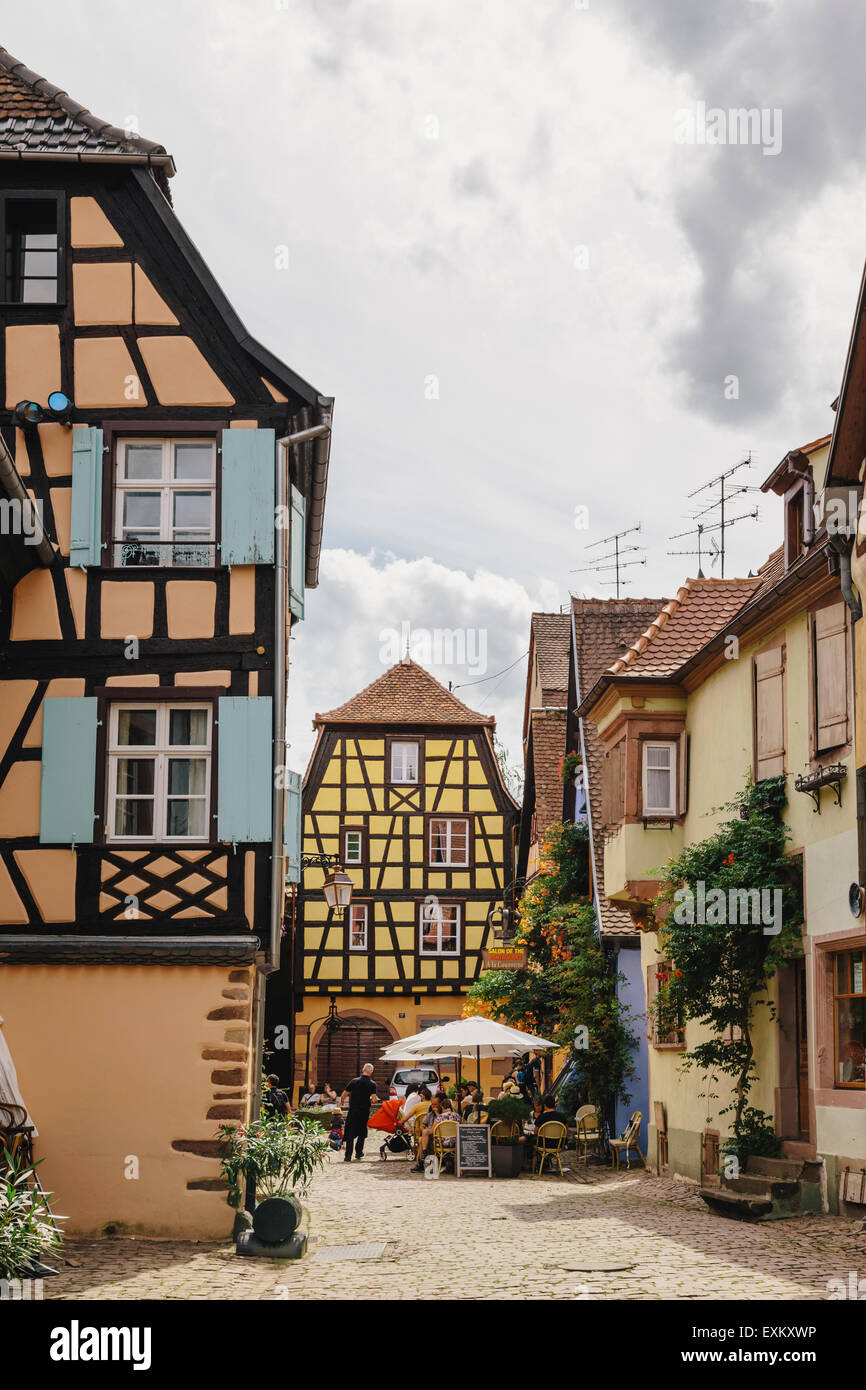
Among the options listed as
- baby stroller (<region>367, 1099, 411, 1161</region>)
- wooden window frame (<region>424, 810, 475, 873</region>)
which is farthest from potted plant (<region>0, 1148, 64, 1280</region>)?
wooden window frame (<region>424, 810, 475, 873</region>)

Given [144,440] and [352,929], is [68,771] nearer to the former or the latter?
[144,440]

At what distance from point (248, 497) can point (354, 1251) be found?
660 centimetres

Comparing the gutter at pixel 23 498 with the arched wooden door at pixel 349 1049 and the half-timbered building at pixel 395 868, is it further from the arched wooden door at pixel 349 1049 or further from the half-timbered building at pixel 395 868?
the arched wooden door at pixel 349 1049

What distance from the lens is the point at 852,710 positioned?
14445 millimetres

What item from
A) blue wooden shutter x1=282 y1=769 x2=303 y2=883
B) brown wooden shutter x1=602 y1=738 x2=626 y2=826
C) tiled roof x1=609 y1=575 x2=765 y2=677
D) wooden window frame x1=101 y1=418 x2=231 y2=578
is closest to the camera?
wooden window frame x1=101 y1=418 x2=231 y2=578

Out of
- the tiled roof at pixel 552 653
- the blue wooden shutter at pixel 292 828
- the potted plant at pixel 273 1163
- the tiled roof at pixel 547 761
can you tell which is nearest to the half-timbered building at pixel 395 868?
the tiled roof at pixel 552 653

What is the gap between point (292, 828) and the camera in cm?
1555

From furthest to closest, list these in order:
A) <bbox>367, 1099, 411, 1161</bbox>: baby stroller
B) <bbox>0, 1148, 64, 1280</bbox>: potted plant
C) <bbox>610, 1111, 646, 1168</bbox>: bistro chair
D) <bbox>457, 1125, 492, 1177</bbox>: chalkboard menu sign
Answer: <bbox>367, 1099, 411, 1161</bbox>: baby stroller < <bbox>610, 1111, 646, 1168</bbox>: bistro chair < <bbox>457, 1125, 492, 1177</bbox>: chalkboard menu sign < <bbox>0, 1148, 64, 1280</bbox>: potted plant

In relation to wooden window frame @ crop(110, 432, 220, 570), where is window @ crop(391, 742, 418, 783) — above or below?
above

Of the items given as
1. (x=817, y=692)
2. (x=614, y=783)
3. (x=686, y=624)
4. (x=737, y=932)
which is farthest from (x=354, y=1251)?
(x=686, y=624)

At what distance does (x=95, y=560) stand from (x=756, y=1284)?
330 inches

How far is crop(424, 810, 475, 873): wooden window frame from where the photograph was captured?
4384 cm

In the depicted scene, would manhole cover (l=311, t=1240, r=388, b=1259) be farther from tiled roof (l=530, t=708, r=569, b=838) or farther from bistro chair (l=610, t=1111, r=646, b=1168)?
tiled roof (l=530, t=708, r=569, b=838)

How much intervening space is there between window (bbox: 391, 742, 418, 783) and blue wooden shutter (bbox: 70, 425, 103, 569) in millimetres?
30195
